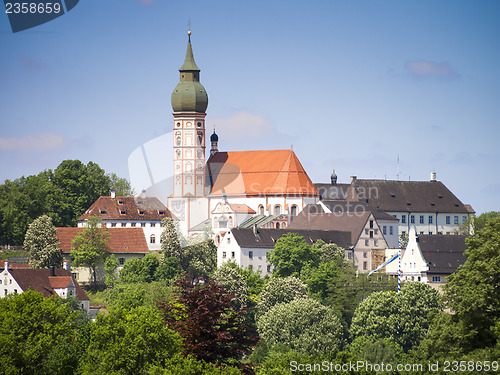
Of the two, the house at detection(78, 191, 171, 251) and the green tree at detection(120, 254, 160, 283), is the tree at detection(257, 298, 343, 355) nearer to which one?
the green tree at detection(120, 254, 160, 283)

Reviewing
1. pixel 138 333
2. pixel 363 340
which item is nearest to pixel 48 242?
pixel 363 340

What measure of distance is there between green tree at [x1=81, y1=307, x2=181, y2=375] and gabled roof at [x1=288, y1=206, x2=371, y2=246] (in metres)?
55.5

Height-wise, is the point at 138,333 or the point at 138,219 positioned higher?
the point at 138,219

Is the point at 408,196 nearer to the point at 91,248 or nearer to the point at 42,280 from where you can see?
the point at 91,248

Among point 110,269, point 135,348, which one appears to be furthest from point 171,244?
point 135,348

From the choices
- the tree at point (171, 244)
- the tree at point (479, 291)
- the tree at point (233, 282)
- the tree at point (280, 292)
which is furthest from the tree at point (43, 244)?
the tree at point (479, 291)

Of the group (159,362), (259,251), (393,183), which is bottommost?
(159,362)

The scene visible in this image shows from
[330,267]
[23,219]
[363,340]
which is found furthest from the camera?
[23,219]

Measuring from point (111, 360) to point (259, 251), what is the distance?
5099 cm

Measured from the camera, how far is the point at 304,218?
4604 inches

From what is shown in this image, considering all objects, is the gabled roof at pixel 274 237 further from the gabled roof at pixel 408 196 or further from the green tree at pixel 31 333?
the green tree at pixel 31 333

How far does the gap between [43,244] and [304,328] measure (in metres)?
30.5

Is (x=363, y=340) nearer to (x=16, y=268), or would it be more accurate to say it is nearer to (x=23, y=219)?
(x=16, y=268)

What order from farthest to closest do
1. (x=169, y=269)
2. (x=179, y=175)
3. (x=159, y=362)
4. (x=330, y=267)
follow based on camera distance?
(x=179, y=175) → (x=169, y=269) → (x=330, y=267) → (x=159, y=362)
